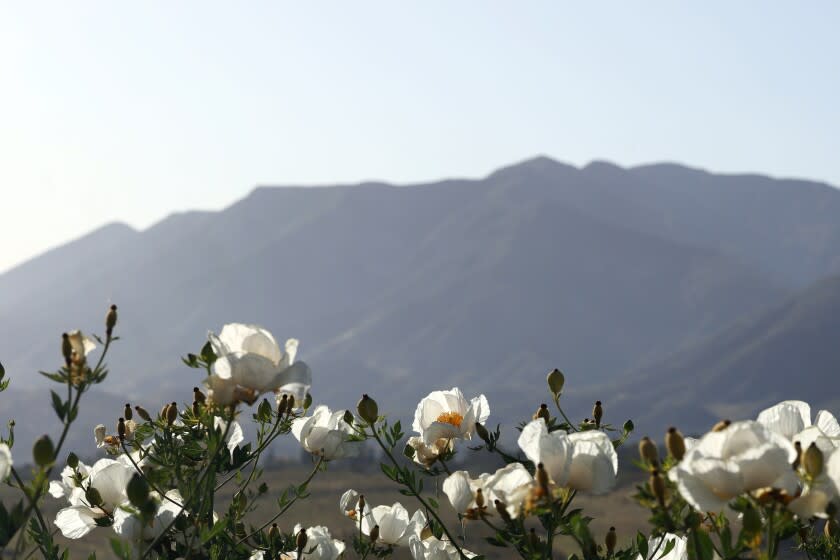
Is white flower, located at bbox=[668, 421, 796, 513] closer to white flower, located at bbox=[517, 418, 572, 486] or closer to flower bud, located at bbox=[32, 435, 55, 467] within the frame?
white flower, located at bbox=[517, 418, 572, 486]

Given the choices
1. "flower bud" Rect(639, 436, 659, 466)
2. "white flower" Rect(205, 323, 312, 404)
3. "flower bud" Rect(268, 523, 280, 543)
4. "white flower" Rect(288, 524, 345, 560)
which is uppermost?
"white flower" Rect(205, 323, 312, 404)

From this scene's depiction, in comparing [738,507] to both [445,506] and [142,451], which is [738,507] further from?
[445,506]

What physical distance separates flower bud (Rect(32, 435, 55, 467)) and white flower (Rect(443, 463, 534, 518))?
100cm

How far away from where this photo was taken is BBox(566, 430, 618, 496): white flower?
2.52 meters

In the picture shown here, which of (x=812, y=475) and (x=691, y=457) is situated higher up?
(x=691, y=457)

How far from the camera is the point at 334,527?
8586mm

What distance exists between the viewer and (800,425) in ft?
8.20

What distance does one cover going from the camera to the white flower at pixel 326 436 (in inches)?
139

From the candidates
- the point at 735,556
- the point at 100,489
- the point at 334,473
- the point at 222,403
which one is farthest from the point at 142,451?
the point at 334,473

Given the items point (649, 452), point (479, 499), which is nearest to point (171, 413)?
point (479, 499)

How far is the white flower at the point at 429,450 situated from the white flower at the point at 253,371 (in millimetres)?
818

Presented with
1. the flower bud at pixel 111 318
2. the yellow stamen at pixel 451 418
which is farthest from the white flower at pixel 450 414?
the flower bud at pixel 111 318

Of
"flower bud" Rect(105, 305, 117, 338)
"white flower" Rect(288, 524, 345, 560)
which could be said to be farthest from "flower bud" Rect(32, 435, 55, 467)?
"white flower" Rect(288, 524, 345, 560)

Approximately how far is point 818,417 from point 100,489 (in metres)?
2.12
